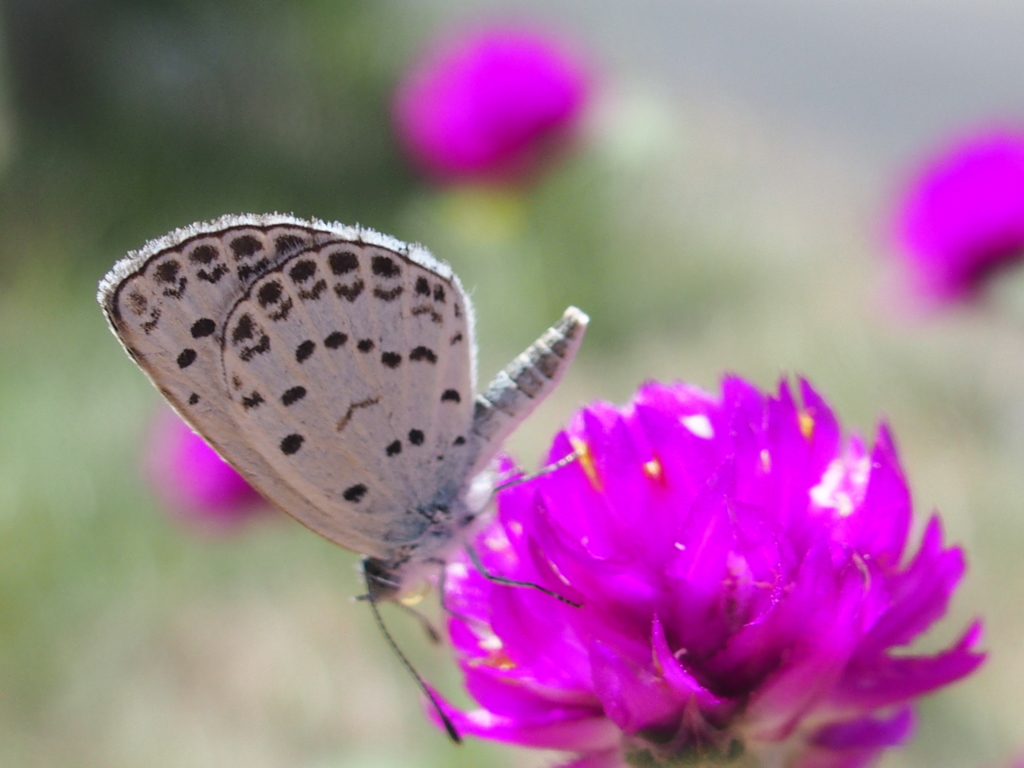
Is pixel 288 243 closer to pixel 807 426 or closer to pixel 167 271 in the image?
pixel 167 271

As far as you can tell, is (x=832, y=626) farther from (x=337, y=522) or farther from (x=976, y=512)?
(x=976, y=512)

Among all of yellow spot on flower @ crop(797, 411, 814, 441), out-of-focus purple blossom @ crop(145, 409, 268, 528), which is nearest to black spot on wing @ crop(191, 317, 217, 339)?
yellow spot on flower @ crop(797, 411, 814, 441)

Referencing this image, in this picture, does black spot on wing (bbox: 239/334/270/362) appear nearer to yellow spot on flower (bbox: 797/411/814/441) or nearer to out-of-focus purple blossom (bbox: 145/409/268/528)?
yellow spot on flower (bbox: 797/411/814/441)

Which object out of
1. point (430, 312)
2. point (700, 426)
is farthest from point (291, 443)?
point (700, 426)

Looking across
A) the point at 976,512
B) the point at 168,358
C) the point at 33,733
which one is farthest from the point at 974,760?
the point at 33,733

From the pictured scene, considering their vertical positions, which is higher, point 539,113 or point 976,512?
point 539,113

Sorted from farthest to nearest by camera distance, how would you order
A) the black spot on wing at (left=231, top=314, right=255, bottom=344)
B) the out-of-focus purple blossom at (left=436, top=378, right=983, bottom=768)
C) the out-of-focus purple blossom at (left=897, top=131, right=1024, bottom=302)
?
the out-of-focus purple blossom at (left=897, top=131, right=1024, bottom=302) < the black spot on wing at (left=231, top=314, right=255, bottom=344) < the out-of-focus purple blossom at (left=436, top=378, right=983, bottom=768)
